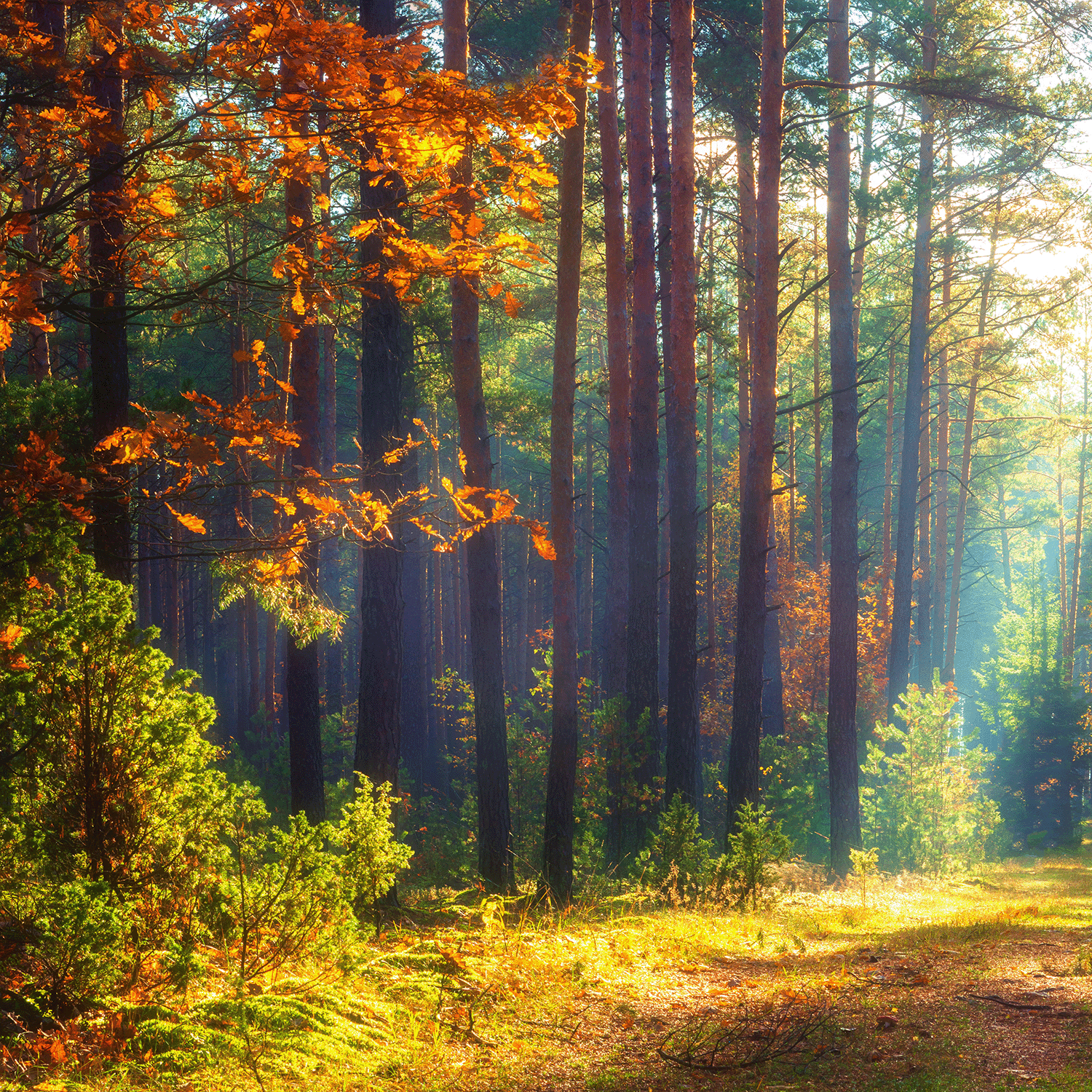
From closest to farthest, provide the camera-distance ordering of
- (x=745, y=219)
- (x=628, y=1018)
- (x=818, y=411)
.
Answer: (x=628, y=1018) → (x=745, y=219) → (x=818, y=411)

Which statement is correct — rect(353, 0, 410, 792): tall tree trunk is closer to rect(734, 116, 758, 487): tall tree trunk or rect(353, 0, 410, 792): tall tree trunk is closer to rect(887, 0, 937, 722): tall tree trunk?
rect(734, 116, 758, 487): tall tree trunk

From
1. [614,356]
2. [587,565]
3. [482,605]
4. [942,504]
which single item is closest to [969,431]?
[942,504]

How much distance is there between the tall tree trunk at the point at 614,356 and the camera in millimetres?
11062

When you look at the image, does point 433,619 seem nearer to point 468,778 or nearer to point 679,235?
point 468,778

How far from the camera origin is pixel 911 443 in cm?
2278

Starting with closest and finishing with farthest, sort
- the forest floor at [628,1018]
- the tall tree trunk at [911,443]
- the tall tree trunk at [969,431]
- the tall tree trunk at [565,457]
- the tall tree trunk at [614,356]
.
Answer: the forest floor at [628,1018], the tall tree trunk at [565,457], the tall tree trunk at [614,356], the tall tree trunk at [911,443], the tall tree trunk at [969,431]

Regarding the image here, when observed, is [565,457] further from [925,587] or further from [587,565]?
[925,587]

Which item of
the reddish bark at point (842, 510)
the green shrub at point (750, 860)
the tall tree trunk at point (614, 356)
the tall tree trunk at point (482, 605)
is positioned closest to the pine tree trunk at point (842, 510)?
the reddish bark at point (842, 510)

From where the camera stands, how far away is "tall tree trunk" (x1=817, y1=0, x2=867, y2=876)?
1402cm

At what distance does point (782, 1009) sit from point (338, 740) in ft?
49.9

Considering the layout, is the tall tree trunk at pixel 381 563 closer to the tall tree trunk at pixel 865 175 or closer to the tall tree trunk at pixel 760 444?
the tall tree trunk at pixel 760 444

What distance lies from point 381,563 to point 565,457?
232 centimetres

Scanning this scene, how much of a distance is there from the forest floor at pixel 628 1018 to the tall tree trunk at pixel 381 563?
2664 millimetres

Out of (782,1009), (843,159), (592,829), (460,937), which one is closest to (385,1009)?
(460,937)
